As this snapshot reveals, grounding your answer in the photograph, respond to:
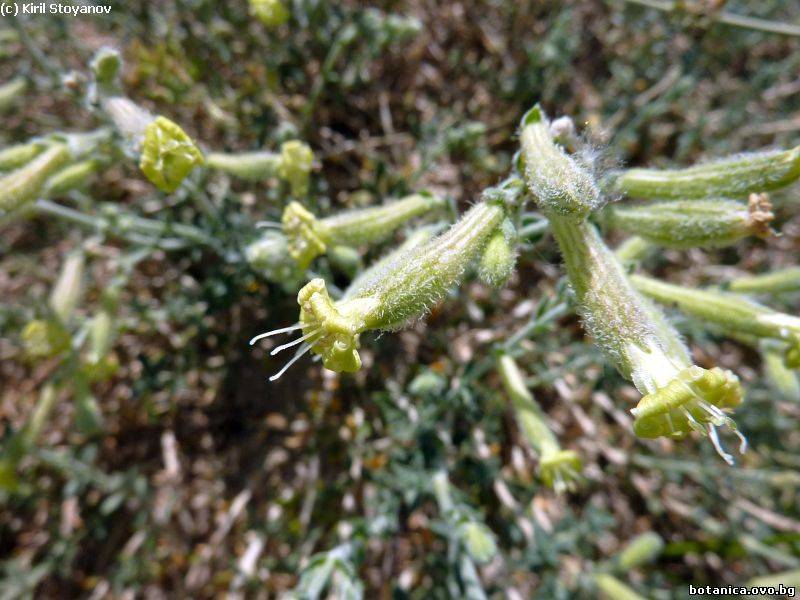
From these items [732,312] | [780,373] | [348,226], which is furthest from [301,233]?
[780,373]

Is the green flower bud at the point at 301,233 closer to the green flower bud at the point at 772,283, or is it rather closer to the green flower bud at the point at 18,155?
the green flower bud at the point at 18,155

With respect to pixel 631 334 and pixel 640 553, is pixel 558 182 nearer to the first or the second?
pixel 631 334

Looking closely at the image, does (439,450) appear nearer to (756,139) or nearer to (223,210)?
(223,210)

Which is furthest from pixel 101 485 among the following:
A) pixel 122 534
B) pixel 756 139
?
pixel 756 139

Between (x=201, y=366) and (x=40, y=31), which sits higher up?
(x=40, y=31)

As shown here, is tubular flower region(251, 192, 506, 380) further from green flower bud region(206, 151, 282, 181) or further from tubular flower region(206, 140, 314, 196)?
green flower bud region(206, 151, 282, 181)

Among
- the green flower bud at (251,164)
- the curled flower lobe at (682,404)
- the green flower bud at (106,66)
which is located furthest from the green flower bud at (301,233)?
the curled flower lobe at (682,404)
